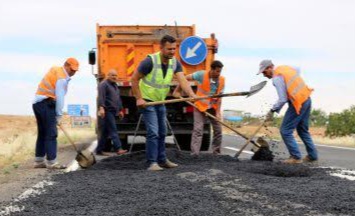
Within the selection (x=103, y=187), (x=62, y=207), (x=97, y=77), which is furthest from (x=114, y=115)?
(x=62, y=207)

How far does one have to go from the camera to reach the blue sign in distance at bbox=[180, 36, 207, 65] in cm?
1412

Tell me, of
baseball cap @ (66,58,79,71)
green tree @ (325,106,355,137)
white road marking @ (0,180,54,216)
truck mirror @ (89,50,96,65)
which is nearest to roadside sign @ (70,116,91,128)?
green tree @ (325,106,355,137)

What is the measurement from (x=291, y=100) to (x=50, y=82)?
13.0 ft

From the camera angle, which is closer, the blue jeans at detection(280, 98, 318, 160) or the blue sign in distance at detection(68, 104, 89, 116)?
the blue jeans at detection(280, 98, 318, 160)

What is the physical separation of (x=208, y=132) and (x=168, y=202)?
27.3 feet

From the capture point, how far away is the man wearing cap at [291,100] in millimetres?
10016

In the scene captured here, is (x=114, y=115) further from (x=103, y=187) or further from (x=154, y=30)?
(x=103, y=187)

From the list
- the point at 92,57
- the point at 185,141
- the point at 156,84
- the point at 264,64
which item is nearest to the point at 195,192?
the point at 156,84

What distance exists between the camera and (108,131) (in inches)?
517

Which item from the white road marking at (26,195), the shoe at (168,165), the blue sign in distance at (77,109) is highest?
the white road marking at (26,195)

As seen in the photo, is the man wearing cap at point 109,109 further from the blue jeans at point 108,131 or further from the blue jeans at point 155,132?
the blue jeans at point 155,132

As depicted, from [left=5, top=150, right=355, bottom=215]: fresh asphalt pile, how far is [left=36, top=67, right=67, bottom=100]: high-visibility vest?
1709mm

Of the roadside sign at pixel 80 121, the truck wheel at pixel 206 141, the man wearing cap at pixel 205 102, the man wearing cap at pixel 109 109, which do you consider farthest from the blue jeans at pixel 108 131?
the roadside sign at pixel 80 121

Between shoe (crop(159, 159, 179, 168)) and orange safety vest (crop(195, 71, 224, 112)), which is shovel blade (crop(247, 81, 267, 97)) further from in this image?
shoe (crop(159, 159, 179, 168))
